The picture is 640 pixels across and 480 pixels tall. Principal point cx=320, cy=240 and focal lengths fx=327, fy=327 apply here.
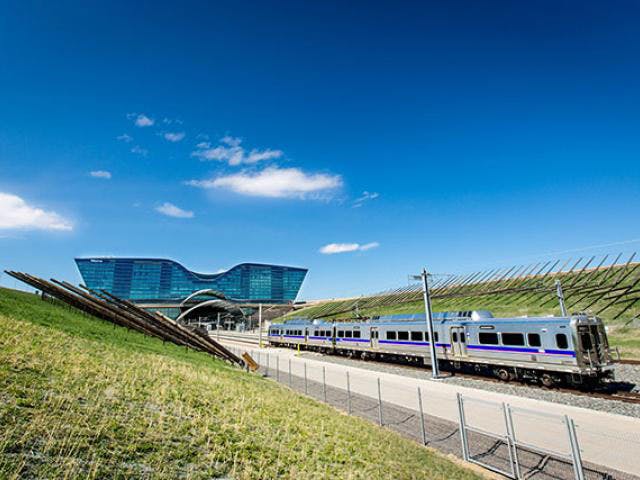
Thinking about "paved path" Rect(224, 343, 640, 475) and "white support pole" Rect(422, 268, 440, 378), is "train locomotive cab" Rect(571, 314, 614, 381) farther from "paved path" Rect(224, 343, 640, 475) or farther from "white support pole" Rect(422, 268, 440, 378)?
"white support pole" Rect(422, 268, 440, 378)

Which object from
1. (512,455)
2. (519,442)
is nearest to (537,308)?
(519,442)

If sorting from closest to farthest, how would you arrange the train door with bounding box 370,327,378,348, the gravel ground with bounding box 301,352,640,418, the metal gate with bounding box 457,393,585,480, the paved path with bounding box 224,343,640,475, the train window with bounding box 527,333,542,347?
the metal gate with bounding box 457,393,585,480, the paved path with bounding box 224,343,640,475, the gravel ground with bounding box 301,352,640,418, the train window with bounding box 527,333,542,347, the train door with bounding box 370,327,378,348

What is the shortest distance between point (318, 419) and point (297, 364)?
70.3 feet

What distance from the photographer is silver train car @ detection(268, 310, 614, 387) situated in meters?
18.1

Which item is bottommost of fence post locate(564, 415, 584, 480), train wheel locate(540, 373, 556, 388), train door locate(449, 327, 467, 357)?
train wheel locate(540, 373, 556, 388)

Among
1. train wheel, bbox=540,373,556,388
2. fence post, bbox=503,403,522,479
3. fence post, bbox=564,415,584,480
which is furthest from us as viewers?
train wheel, bbox=540,373,556,388

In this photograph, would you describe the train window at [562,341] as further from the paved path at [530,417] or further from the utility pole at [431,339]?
the utility pole at [431,339]

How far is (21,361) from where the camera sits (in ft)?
25.1

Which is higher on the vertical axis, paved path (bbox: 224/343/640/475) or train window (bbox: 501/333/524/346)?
train window (bbox: 501/333/524/346)

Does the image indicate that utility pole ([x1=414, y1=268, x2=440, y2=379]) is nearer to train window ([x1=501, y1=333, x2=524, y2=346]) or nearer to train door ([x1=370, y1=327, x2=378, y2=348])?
train window ([x1=501, y1=333, x2=524, y2=346])

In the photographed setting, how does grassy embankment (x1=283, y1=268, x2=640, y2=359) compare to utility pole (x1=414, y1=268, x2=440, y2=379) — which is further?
grassy embankment (x1=283, y1=268, x2=640, y2=359)

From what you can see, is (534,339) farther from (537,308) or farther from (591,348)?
(537,308)

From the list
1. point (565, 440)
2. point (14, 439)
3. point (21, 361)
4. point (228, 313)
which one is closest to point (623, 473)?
point (565, 440)

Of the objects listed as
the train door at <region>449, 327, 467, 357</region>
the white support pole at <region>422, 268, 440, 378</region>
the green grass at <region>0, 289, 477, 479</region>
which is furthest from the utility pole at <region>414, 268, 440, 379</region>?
the green grass at <region>0, 289, 477, 479</region>
